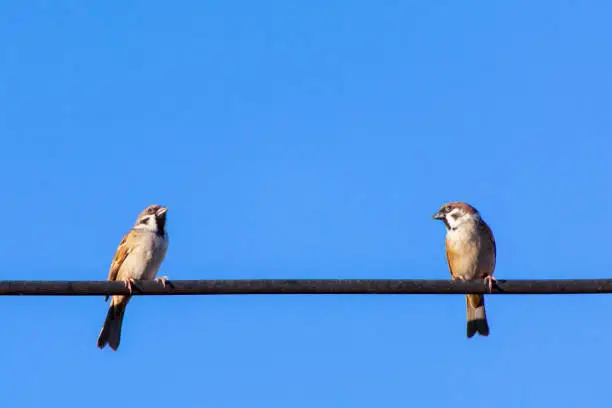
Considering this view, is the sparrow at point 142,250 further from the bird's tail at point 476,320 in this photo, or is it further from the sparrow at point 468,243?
the bird's tail at point 476,320

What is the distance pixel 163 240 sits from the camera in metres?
12.2

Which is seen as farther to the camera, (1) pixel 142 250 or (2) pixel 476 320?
(1) pixel 142 250

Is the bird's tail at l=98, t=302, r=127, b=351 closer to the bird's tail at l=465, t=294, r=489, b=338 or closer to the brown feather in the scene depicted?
the brown feather

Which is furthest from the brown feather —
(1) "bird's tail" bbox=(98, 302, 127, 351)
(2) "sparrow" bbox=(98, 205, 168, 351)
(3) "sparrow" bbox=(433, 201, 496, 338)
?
(3) "sparrow" bbox=(433, 201, 496, 338)

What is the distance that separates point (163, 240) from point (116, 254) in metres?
0.58

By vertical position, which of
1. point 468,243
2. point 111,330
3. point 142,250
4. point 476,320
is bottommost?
point 111,330

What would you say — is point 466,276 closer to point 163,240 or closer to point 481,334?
point 481,334

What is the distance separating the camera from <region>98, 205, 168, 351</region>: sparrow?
11906mm

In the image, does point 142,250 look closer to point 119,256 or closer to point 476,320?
point 119,256

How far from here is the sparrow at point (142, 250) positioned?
11906 mm

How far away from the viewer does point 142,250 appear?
11938 millimetres

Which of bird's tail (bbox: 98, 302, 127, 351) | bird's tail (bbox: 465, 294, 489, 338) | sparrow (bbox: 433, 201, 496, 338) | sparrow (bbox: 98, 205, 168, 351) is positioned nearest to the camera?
bird's tail (bbox: 465, 294, 489, 338)

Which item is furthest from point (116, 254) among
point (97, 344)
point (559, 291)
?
point (559, 291)

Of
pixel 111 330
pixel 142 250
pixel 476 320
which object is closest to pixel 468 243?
pixel 476 320
